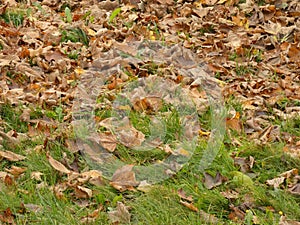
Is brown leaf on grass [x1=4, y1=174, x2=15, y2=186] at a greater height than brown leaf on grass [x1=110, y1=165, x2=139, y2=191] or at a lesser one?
greater

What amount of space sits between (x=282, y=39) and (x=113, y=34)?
1.52 m

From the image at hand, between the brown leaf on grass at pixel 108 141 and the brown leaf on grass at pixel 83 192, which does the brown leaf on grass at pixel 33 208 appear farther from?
the brown leaf on grass at pixel 108 141

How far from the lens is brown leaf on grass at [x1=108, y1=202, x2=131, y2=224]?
3.20 meters

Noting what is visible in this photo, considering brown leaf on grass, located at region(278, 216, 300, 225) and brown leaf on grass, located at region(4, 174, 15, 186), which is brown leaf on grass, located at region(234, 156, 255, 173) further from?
brown leaf on grass, located at region(4, 174, 15, 186)

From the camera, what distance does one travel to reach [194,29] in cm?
551

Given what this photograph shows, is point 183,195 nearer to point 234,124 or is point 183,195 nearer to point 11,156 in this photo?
point 234,124

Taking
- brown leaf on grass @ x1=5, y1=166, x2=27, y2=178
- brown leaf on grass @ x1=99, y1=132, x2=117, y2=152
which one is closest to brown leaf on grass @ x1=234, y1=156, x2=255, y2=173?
brown leaf on grass @ x1=99, y1=132, x2=117, y2=152

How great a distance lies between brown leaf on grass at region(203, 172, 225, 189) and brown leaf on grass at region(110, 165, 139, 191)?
15.9 inches

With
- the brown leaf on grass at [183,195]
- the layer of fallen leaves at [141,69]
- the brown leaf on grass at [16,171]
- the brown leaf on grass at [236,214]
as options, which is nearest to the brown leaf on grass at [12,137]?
the layer of fallen leaves at [141,69]

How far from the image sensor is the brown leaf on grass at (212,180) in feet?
11.3

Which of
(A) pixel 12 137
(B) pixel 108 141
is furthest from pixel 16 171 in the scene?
(B) pixel 108 141

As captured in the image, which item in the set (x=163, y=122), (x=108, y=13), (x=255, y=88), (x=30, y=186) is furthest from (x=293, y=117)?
(x=108, y=13)

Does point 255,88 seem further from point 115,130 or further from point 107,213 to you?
point 107,213

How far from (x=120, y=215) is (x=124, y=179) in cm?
35
